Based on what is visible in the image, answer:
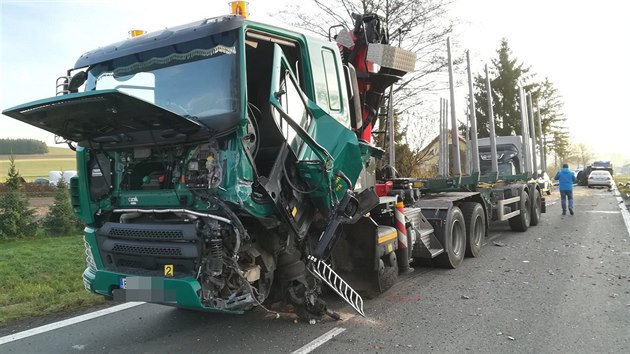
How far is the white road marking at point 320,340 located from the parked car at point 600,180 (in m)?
35.4

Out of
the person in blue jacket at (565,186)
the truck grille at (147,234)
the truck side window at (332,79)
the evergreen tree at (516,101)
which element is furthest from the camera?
the evergreen tree at (516,101)

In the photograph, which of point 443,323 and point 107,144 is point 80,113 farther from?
point 443,323

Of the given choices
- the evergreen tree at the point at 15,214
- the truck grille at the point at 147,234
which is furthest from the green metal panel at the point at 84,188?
the evergreen tree at the point at 15,214

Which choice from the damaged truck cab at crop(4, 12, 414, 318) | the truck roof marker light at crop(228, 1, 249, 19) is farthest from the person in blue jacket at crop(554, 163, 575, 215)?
the truck roof marker light at crop(228, 1, 249, 19)

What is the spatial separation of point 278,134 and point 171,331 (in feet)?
7.64

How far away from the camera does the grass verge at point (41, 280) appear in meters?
5.76

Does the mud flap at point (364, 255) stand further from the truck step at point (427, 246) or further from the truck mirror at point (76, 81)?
the truck mirror at point (76, 81)

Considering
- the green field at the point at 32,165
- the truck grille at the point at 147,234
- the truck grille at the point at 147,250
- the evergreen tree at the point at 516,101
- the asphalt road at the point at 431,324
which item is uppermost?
the evergreen tree at the point at 516,101

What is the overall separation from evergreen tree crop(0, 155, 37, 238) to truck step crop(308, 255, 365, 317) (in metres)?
10.4

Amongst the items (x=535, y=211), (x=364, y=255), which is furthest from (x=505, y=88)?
(x=364, y=255)

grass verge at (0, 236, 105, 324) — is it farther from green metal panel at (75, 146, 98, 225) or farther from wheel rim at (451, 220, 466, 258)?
wheel rim at (451, 220, 466, 258)

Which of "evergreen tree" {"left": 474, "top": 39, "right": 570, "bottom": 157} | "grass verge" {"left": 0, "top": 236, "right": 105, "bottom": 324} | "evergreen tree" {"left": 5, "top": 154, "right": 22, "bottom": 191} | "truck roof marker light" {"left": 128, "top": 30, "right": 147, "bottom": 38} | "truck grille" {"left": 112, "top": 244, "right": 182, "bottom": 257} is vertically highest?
"evergreen tree" {"left": 474, "top": 39, "right": 570, "bottom": 157}

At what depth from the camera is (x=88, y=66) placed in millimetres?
4785

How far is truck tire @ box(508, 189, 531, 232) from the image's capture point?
38.8 ft
